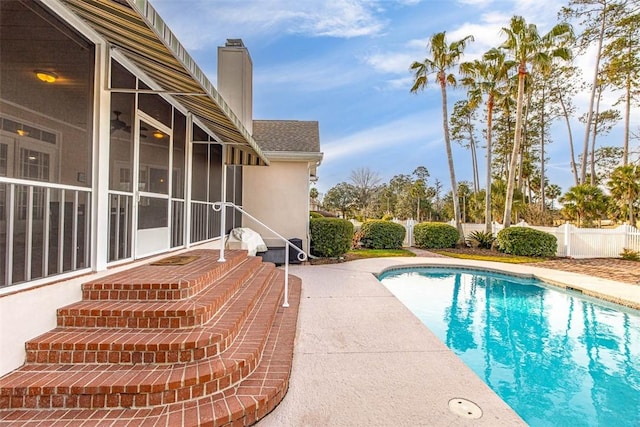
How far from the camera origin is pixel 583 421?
12.5 ft

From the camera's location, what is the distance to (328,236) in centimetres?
1341

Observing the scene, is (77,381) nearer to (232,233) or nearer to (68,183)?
(68,183)

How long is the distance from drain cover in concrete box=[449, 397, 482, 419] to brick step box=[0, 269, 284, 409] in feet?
7.87

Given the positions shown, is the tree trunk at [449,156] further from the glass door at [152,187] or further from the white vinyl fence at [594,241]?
the glass door at [152,187]

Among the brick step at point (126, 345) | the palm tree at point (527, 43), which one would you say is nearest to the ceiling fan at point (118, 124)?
the brick step at point (126, 345)

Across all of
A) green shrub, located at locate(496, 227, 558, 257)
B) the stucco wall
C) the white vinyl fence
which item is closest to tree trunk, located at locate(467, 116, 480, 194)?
the white vinyl fence

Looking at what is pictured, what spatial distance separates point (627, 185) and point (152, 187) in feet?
94.6

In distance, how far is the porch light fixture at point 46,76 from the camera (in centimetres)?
352

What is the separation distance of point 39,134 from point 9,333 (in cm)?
220

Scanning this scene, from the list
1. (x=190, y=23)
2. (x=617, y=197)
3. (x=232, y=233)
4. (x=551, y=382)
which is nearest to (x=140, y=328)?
(x=551, y=382)

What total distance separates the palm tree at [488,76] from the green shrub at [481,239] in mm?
980

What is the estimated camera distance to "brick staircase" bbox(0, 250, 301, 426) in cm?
293

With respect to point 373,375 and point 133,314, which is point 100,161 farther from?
point 373,375

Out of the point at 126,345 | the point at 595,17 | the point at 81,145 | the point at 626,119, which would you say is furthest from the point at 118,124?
the point at 626,119
